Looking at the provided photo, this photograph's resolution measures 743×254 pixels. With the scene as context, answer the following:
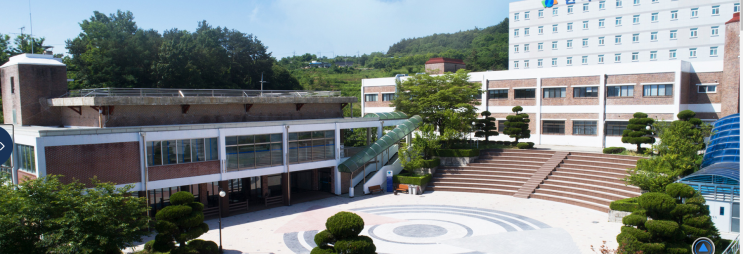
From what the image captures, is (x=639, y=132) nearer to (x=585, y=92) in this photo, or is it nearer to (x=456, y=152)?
(x=585, y=92)

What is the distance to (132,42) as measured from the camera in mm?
49969

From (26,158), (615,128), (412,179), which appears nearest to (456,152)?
(412,179)

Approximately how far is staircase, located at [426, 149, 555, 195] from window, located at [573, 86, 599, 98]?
830 centimetres

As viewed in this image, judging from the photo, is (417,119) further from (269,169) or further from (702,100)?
(702,100)

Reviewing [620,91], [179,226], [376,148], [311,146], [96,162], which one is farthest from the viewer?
[620,91]

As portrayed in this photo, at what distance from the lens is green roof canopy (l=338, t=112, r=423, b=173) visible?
27719mm

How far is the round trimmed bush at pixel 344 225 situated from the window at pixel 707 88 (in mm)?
30855

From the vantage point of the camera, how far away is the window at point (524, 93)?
39.6 meters

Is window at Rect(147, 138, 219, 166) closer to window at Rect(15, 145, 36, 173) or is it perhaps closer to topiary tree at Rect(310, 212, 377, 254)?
window at Rect(15, 145, 36, 173)

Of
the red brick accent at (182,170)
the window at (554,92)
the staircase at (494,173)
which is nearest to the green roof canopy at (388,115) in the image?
the staircase at (494,173)

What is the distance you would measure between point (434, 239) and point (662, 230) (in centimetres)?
805

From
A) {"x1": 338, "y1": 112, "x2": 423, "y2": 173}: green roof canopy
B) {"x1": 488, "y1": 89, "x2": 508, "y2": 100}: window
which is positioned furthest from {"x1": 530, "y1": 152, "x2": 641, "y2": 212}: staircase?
{"x1": 488, "y1": 89, "x2": 508, "y2": 100}: window

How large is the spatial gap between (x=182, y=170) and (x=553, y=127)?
29548 mm

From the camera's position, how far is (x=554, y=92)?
38281 mm
